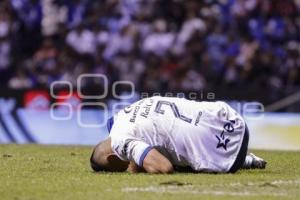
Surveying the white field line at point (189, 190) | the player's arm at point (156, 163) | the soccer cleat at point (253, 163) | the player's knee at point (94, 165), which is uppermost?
the white field line at point (189, 190)

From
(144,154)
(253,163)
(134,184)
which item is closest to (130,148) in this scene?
(144,154)

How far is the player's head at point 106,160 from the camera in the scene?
8.15m

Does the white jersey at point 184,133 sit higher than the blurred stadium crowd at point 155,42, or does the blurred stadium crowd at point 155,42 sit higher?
the white jersey at point 184,133

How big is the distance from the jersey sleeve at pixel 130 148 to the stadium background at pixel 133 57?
7879 millimetres

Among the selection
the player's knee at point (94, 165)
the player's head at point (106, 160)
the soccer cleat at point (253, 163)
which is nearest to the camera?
the player's head at point (106, 160)

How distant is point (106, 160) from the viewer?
8.25m

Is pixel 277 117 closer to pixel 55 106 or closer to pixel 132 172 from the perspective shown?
pixel 55 106

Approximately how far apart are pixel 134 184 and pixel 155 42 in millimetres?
10941

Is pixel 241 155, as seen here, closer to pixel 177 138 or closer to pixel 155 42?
pixel 177 138

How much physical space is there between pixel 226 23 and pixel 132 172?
10.4m

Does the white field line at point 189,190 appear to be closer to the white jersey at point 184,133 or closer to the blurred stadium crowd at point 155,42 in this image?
the white jersey at point 184,133

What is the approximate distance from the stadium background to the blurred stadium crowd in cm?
2

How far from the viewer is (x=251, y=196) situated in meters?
6.63

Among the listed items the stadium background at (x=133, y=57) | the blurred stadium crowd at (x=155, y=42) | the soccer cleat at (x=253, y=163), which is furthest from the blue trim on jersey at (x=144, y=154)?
the blurred stadium crowd at (x=155, y=42)
